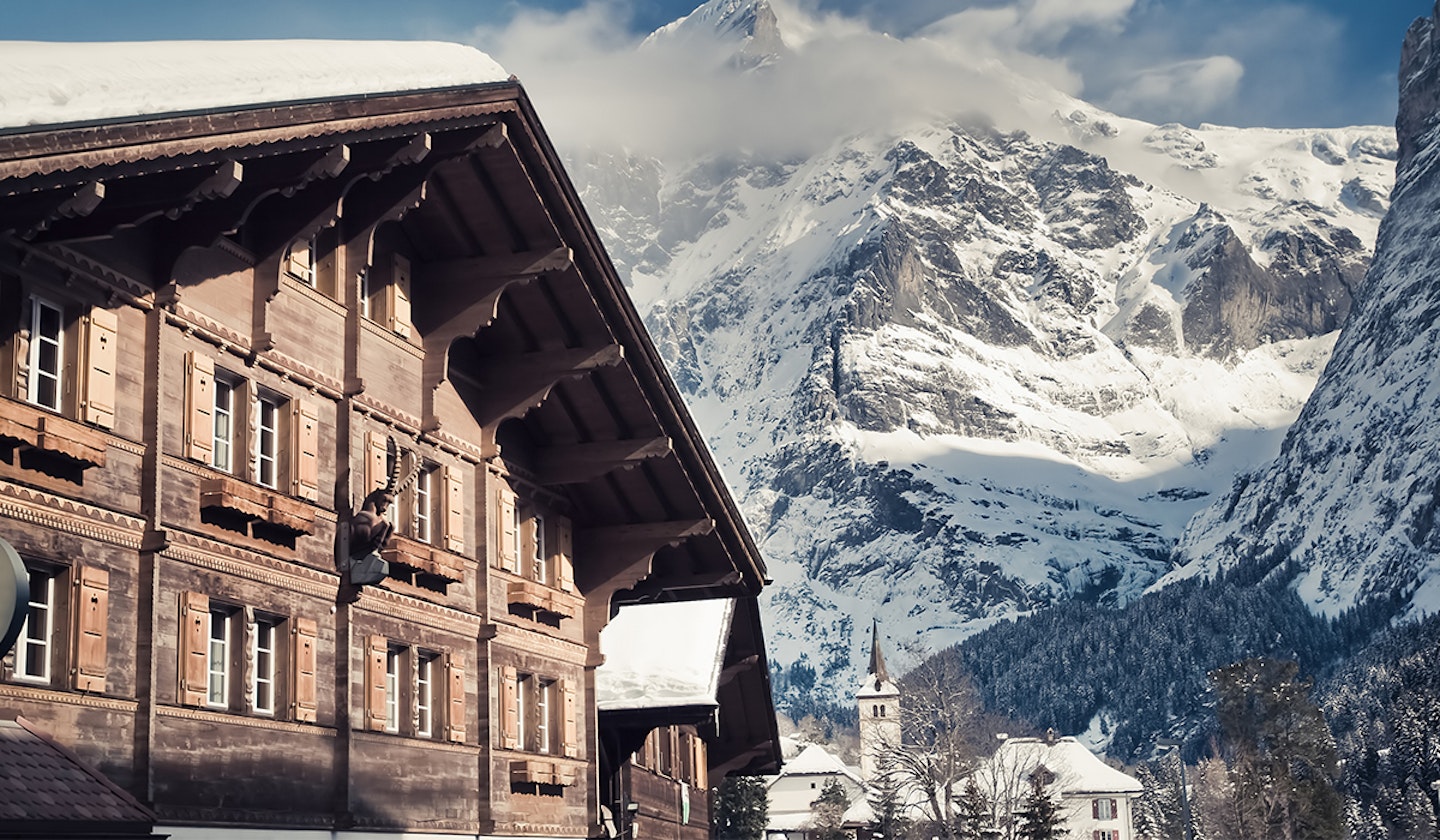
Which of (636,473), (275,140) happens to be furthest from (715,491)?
(275,140)

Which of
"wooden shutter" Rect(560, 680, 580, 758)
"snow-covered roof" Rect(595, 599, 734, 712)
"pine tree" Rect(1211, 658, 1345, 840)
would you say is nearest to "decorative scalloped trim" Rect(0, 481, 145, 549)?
"wooden shutter" Rect(560, 680, 580, 758)

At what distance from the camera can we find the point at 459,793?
22.8 m

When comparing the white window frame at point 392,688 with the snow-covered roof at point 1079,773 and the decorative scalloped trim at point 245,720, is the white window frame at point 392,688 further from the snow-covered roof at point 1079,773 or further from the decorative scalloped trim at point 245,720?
the snow-covered roof at point 1079,773

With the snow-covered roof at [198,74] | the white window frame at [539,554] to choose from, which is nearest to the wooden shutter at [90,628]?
the snow-covered roof at [198,74]

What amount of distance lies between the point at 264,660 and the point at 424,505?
14.9 feet

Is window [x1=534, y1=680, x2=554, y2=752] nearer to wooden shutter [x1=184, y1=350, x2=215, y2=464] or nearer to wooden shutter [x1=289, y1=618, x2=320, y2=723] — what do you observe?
wooden shutter [x1=289, y1=618, x2=320, y2=723]

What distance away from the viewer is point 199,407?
1767cm

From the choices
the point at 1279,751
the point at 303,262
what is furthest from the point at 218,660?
the point at 1279,751

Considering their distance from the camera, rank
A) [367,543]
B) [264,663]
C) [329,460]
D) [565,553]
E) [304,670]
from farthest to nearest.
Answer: [565,553] → [329,460] → [367,543] → [304,670] → [264,663]

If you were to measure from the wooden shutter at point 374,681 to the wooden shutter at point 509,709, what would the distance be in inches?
149

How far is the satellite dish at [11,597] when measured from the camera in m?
12.8

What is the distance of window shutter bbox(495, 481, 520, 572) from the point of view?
2483cm

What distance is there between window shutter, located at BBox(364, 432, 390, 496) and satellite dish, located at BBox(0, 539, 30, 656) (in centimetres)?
805

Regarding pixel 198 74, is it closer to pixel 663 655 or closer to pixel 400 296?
pixel 400 296
